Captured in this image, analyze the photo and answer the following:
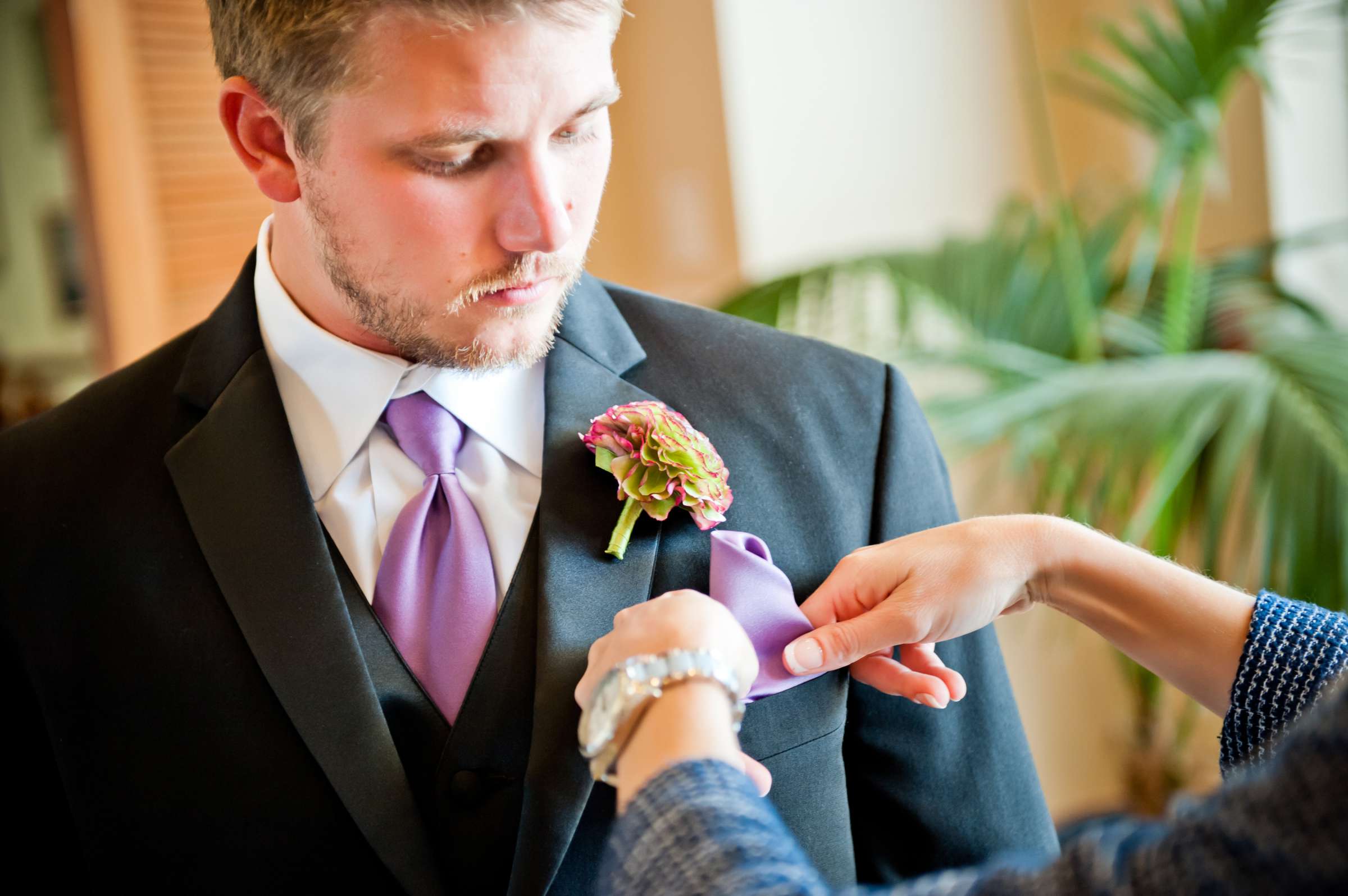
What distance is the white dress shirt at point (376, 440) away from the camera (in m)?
1.06

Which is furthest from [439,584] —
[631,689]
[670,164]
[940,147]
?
[940,147]

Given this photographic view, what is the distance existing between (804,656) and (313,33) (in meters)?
0.65

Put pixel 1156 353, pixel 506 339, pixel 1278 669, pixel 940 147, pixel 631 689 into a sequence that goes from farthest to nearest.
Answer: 1. pixel 940 147
2. pixel 1156 353
3. pixel 506 339
4. pixel 1278 669
5. pixel 631 689

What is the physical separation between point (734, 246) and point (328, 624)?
76.0 inches

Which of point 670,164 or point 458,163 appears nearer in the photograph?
point 458,163

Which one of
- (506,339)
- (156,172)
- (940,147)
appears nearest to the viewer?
(506,339)

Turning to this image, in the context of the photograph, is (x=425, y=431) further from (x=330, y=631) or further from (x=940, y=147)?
(x=940, y=147)

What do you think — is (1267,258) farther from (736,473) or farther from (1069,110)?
(736,473)

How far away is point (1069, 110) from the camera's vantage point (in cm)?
285

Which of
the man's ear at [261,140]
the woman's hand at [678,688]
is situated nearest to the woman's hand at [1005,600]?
the woman's hand at [678,688]

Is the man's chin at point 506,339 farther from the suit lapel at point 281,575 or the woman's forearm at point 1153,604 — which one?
the woman's forearm at point 1153,604

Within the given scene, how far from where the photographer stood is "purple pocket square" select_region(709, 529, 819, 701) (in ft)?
3.06

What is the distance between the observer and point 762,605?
3.09 feet

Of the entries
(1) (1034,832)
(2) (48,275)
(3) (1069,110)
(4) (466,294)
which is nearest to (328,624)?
(4) (466,294)
